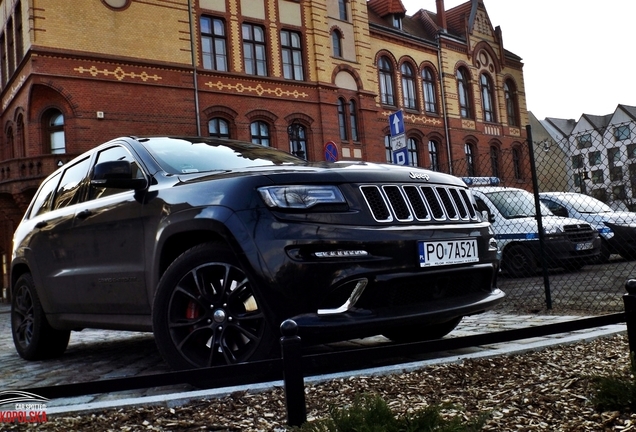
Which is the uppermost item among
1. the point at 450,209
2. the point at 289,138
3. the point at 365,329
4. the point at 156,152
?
the point at 289,138

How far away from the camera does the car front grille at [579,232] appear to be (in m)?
11.5

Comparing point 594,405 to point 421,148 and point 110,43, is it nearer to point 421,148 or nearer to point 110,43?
point 110,43

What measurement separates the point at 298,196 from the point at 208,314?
85cm

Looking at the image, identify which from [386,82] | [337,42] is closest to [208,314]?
[337,42]

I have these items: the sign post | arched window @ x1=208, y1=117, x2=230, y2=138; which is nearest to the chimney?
arched window @ x1=208, y1=117, x2=230, y2=138

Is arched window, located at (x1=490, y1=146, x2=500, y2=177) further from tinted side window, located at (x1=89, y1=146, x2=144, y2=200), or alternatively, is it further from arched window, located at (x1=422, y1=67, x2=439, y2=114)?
tinted side window, located at (x1=89, y1=146, x2=144, y2=200)

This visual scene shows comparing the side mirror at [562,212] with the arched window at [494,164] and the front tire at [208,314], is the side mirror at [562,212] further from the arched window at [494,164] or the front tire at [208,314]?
the arched window at [494,164]

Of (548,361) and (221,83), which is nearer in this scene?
(548,361)

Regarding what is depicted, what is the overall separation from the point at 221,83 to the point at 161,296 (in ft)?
72.2

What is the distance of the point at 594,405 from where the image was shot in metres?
2.75

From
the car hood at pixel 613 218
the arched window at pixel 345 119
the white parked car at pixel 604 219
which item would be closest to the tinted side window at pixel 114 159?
the white parked car at pixel 604 219

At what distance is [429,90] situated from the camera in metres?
36.1

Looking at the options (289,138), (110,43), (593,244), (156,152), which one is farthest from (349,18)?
(156,152)

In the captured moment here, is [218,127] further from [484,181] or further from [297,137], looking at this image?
[484,181]
